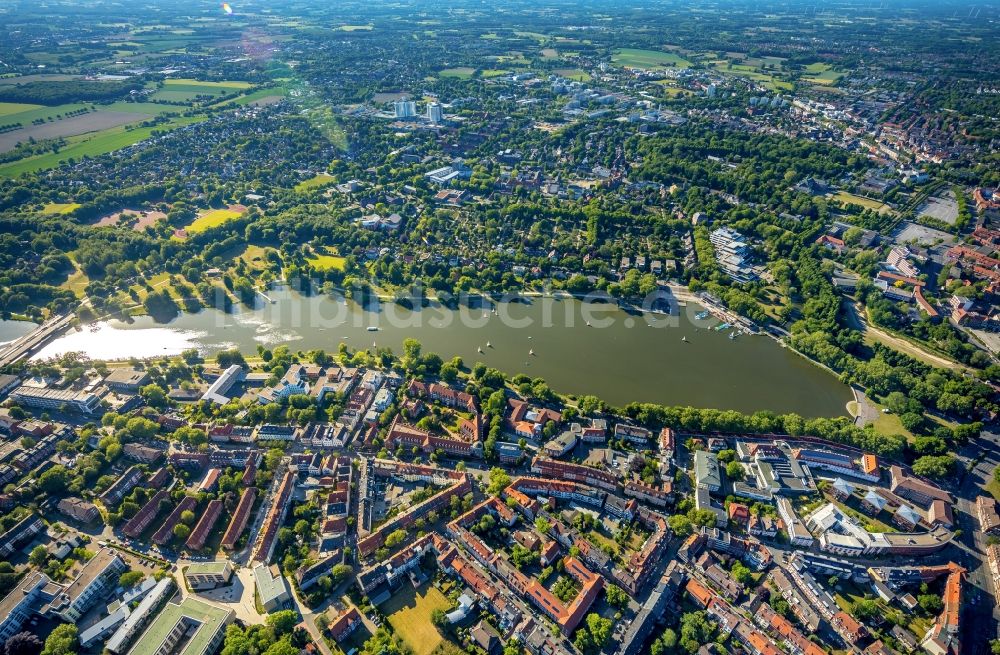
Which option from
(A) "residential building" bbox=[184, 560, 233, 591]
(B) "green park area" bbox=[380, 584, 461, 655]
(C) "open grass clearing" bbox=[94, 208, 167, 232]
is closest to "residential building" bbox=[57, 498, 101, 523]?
(A) "residential building" bbox=[184, 560, 233, 591]

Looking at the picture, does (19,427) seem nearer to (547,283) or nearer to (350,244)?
(350,244)

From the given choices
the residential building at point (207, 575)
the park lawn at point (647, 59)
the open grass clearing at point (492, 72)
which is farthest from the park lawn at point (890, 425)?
the park lawn at point (647, 59)

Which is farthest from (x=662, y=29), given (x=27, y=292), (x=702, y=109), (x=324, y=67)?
(x=27, y=292)

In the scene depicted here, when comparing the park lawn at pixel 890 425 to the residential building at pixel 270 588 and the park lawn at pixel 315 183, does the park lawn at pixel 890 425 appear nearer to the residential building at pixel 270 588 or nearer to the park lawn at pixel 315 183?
the residential building at pixel 270 588

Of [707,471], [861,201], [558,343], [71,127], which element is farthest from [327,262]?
[71,127]

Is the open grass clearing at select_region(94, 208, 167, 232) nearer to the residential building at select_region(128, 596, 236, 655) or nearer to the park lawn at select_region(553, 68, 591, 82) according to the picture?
the residential building at select_region(128, 596, 236, 655)

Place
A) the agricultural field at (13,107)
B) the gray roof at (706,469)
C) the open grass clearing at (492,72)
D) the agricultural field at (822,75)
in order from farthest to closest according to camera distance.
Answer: the open grass clearing at (492,72) < the agricultural field at (822,75) < the agricultural field at (13,107) < the gray roof at (706,469)
